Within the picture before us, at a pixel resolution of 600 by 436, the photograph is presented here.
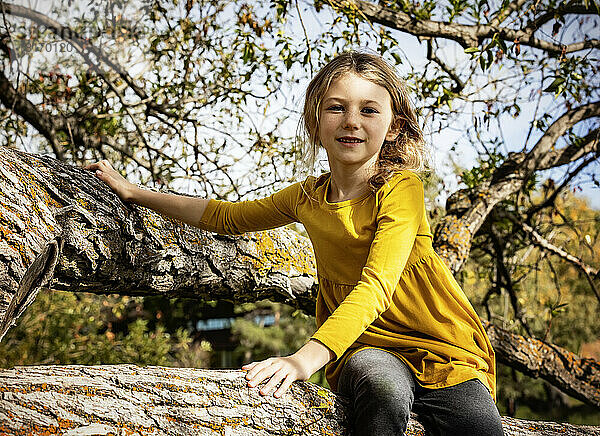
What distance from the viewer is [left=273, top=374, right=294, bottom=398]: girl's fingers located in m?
1.37

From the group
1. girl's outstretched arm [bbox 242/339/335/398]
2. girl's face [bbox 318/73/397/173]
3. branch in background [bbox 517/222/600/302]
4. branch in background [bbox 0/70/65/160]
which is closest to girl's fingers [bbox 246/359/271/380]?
girl's outstretched arm [bbox 242/339/335/398]

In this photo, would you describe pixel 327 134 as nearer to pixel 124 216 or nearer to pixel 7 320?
pixel 124 216

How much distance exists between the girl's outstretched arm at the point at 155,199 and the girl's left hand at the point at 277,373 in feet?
3.00

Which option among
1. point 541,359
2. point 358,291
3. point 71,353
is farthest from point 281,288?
point 71,353

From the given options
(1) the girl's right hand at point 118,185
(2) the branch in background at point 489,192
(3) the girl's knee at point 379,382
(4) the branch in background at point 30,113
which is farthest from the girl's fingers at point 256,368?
(4) the branch in background at point 30,113

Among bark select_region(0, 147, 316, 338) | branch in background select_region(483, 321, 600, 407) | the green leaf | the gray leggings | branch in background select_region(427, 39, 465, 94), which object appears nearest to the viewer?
the gray leggings

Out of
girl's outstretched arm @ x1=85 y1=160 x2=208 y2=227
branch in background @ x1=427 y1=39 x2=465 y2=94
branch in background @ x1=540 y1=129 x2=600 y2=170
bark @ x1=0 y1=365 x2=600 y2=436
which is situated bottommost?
bark @ x1=0 y1=365 x2=600 y2=436

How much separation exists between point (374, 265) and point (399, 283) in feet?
0.92

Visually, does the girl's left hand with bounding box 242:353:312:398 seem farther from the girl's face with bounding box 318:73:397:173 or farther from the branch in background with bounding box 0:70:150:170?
the branch in background with bounding box 0:70:150:170

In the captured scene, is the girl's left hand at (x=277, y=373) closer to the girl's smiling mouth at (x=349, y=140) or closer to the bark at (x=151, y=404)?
the bark at (x=151, y=404)

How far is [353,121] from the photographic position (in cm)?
193

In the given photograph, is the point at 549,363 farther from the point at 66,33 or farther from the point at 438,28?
the point at 66,33

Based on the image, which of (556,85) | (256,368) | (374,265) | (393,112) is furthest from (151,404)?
(556,85)

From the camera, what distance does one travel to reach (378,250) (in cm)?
173
